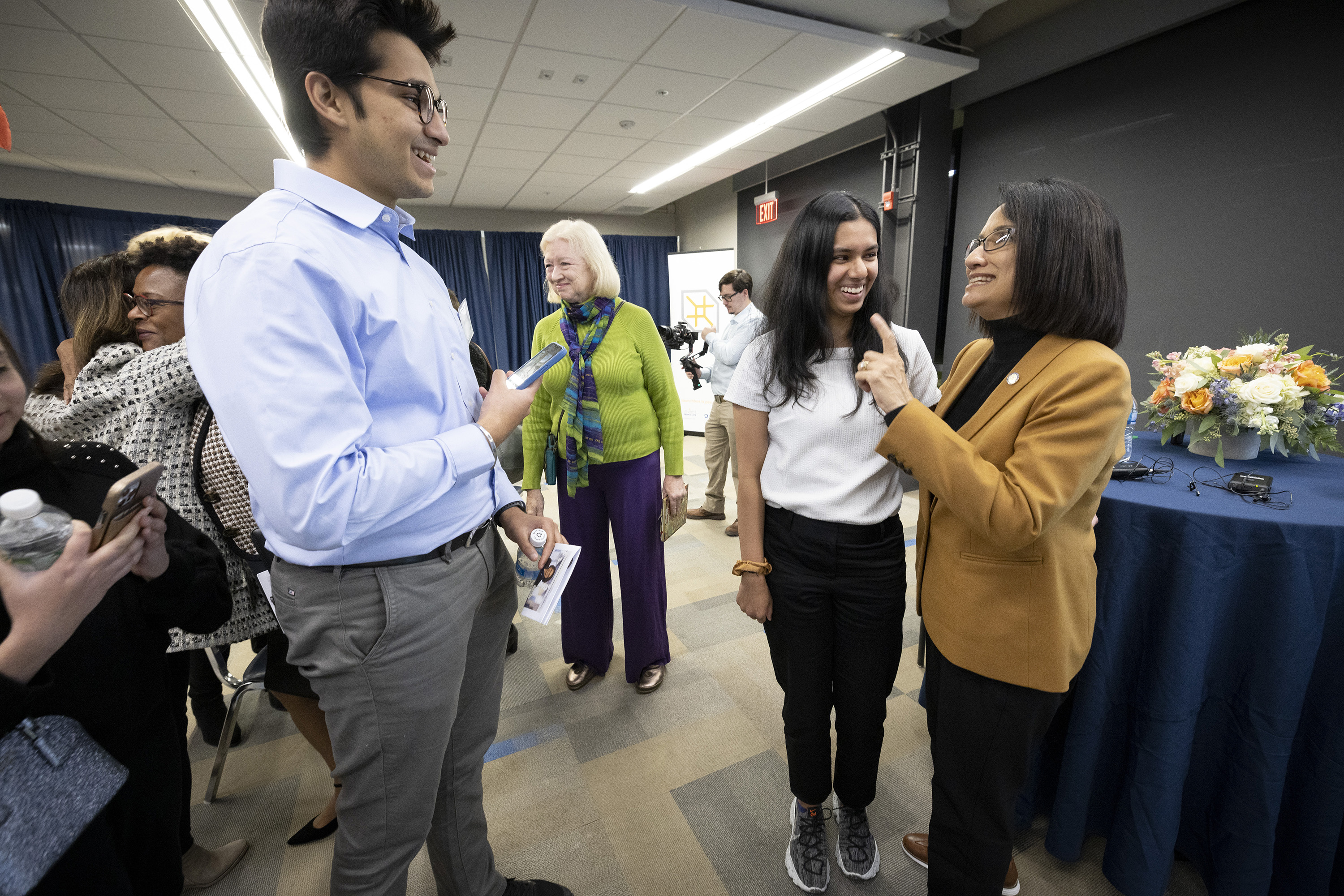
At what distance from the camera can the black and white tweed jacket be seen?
1235 mm

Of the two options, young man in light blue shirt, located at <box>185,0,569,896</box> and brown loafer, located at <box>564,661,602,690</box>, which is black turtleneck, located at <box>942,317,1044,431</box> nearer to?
young man in light blue shirt, located at <box>185,0,569,896</box>

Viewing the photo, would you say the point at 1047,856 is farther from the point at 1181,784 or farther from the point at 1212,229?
the point at 1212,229

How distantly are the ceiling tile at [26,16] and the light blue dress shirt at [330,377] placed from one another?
129 inches

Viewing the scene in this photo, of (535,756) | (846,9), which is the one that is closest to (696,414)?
(846,9)

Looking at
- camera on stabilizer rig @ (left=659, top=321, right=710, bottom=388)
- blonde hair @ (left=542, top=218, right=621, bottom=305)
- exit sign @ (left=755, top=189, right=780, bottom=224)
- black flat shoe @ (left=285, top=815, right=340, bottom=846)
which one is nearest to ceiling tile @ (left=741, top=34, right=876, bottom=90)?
camera on stabilizer rig @ (left=659, top=321, right=710, bottom=388)

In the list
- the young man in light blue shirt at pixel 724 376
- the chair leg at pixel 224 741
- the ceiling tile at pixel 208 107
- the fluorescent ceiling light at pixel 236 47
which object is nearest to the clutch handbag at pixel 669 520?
the chair leg at pixel 224 741

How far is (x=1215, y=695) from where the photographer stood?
1219 mm

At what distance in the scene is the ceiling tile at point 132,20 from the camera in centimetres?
249

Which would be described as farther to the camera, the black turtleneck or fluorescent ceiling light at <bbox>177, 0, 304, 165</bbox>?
fluorescent ceiling light at <bbox>177, 0, 304, 165</bbox>

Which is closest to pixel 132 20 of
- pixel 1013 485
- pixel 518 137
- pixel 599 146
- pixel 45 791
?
pixel 518 137

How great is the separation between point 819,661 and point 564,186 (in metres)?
6.13

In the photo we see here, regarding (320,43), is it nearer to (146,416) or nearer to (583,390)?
(146,416)

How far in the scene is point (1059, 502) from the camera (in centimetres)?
87

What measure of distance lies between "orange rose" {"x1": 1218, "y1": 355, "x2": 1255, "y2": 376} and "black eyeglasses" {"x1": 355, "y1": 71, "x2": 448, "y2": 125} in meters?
2.09
